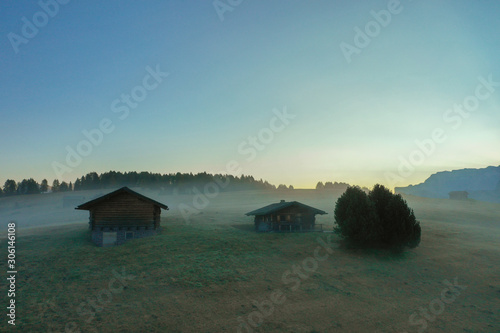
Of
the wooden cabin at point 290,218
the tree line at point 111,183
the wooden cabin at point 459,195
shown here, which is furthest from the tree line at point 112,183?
the wooden cabin at point 290,218

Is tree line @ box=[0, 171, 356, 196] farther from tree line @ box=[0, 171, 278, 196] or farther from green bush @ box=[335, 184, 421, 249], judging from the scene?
green bush @ box=[335, 184, 421, 249]

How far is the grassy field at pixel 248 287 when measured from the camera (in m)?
15.4

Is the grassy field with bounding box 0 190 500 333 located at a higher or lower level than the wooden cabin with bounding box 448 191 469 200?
lower

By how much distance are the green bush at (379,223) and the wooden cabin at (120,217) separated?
23.9m

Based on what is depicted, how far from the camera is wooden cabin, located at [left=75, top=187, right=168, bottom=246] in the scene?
34.1 metres

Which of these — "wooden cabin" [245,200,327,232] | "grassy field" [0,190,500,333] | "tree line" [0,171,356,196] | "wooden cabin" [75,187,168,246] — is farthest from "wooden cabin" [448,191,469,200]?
"wooden cabin" [75,187,168,246]

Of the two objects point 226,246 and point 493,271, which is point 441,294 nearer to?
point 493,271

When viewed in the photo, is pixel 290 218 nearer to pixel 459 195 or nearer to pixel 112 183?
pixel 459 195

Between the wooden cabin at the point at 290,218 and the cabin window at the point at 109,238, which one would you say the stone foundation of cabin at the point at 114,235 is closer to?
the cabin window at the point at 109,238

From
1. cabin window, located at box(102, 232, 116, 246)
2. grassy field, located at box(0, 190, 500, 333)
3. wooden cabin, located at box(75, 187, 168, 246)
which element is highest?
wooden cabin, located at box(75, 187, 168, 246)

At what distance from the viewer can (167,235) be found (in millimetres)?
35281

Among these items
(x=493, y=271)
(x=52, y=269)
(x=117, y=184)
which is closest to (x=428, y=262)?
(x=493, y=271)

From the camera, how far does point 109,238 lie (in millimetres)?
34000

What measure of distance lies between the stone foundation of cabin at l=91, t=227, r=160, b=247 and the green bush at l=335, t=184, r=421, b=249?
80.8 feet
